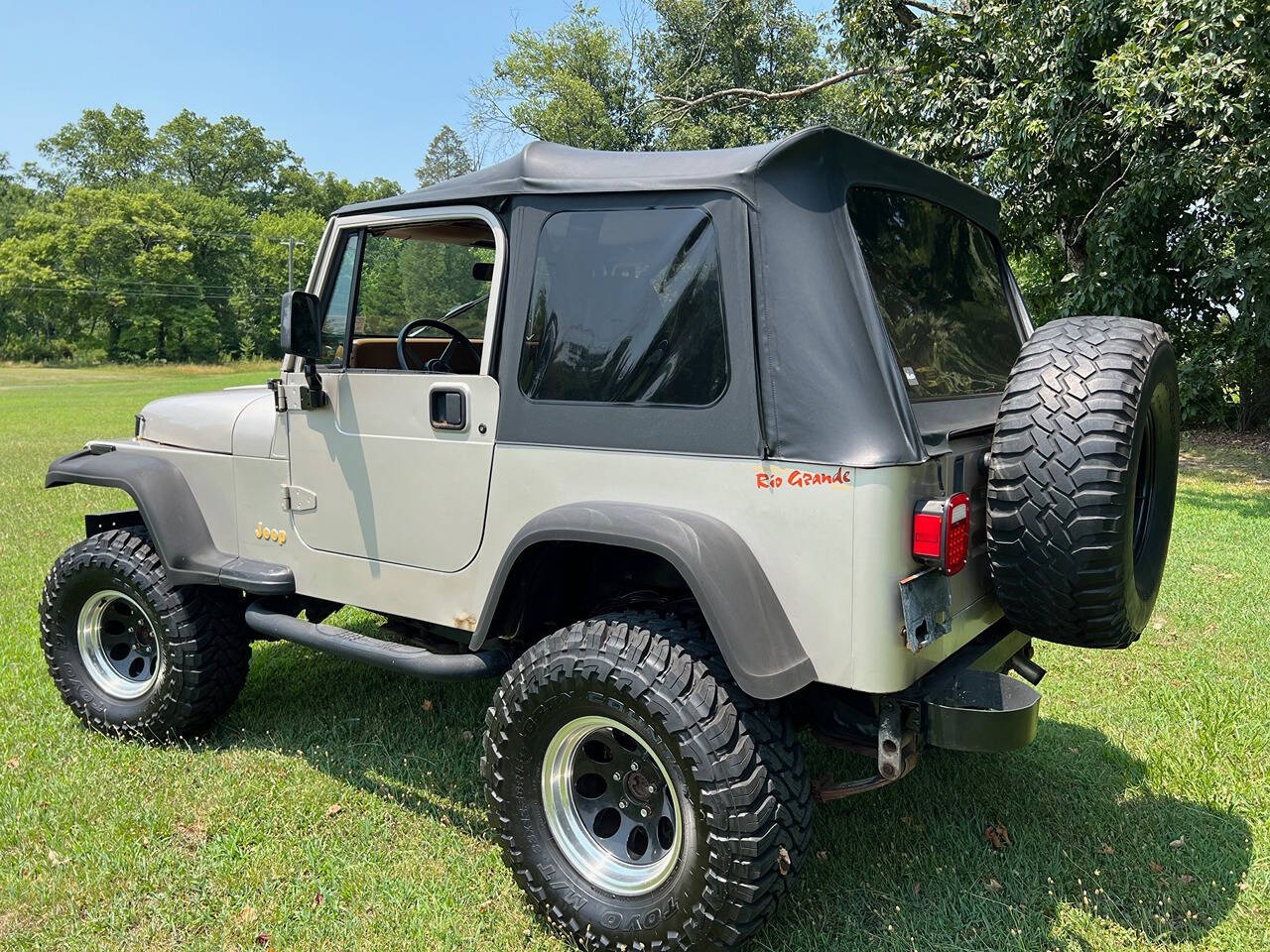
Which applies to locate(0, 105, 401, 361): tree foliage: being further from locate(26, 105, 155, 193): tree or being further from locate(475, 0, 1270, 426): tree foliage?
locate(475, 0, 1270, 426): tree foliage

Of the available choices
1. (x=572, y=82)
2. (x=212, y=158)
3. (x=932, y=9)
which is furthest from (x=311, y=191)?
(x=932, y=9)

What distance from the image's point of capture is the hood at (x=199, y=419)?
12.9 feet

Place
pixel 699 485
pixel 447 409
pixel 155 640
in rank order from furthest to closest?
pixel 155 640
pixel 447 409
pixel 699 485

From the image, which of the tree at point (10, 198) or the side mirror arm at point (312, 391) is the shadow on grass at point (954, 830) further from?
the tree at point (10, 198)

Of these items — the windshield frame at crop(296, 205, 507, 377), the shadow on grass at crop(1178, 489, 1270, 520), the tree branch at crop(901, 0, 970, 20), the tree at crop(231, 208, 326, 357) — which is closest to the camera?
the windshield frame at crop(296, 205, 507, 377)

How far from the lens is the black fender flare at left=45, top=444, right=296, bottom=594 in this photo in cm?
368

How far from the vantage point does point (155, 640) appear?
13.2 ft

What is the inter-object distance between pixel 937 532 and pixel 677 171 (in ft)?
4.25

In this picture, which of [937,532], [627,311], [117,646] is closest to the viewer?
[937,532]

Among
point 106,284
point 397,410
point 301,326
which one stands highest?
point 106,284

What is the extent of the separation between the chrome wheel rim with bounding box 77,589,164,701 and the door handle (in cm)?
189

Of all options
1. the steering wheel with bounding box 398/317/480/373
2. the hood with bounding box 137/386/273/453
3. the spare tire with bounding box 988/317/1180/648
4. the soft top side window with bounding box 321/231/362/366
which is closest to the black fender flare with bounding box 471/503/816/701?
the spare tire with bounding box 988/317/1180/648

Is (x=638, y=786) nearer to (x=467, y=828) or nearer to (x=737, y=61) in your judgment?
(x=467, y=828)

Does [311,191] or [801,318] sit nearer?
[801,318]
